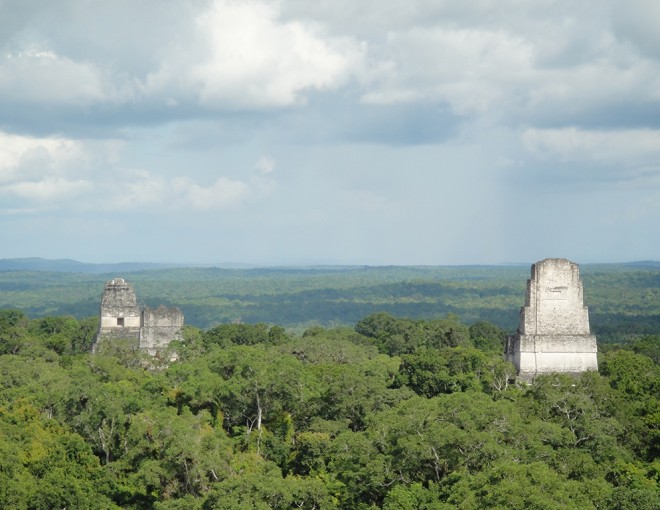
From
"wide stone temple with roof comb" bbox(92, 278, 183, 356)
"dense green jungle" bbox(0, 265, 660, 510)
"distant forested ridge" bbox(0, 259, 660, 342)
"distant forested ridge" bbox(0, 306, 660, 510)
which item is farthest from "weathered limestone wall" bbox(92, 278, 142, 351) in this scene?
"distant forested ridge" bbox(0, 259, 660, 342)

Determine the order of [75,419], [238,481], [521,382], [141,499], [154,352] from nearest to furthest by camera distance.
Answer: [238,481], [141,499], [75,419], [521,382], [154,352]

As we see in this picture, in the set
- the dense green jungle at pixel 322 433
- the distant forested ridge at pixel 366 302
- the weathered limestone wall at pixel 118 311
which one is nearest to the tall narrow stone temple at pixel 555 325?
the dense green jungle at pixel 322 433

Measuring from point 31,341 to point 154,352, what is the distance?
7.43 metres

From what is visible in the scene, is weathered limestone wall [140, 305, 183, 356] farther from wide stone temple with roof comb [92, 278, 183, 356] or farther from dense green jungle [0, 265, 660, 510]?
dense green jungle [0, 265, 660, 510]

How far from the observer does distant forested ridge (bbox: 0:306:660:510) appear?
27969 mm

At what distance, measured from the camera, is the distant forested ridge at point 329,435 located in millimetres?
27969

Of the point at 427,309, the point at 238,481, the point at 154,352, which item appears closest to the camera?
the point at 238,481

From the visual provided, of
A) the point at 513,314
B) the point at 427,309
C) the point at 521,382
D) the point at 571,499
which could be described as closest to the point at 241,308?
the point at 427,309

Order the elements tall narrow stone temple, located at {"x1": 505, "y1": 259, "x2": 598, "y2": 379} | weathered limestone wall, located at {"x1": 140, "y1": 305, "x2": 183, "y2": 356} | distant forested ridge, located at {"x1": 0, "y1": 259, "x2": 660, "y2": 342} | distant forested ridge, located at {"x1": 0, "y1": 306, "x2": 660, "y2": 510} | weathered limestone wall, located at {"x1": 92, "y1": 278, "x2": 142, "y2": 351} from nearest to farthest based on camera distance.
Result: 1. distant forested ridge, located at {"x1": 0, "y1": 306, "x2": 660, "y2": 510}
2. tall narrow stone temple, located at {"x1": 505, "y1": 259, "x2": 598, "y2": 379}
3. weathered limestone wall, located at {"x1": 140, "y1": 305, "x2": 183, "y2": 356}
4. weathered limestone wall, located at {"x1": 92, "y1": 278, "x2": 142, "y2": 351}
5. distant forested ridge, located at {"x1": 0, "y1": 259, "x2": 660, "y2": 342}

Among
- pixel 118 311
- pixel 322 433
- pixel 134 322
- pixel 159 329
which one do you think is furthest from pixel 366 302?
pixel 322 433

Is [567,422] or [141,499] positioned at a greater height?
[567,422]

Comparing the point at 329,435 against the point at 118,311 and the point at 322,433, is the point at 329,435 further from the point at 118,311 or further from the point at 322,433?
the point at 118,311

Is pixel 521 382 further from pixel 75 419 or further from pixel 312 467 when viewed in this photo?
pixel 75 419

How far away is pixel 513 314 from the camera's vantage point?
133625mm
